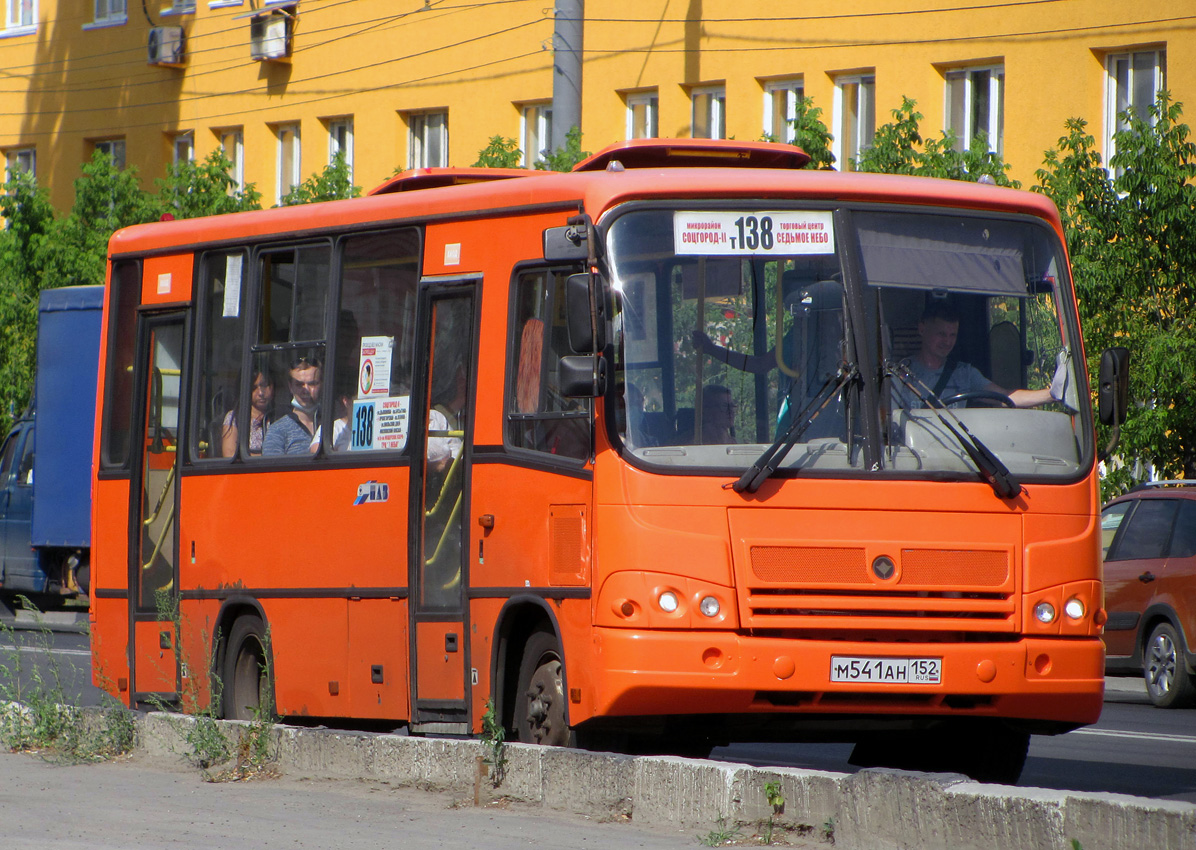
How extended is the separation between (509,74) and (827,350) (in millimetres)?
23766

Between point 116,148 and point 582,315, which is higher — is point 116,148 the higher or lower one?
the higher one

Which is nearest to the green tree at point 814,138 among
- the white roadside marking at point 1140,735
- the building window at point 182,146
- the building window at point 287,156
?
the white roadside marking at point 1140,735

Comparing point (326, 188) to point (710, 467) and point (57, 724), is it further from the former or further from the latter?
point (710, 467)

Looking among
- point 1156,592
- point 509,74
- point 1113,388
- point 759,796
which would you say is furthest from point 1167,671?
point 509,74

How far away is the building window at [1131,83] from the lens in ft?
80.4

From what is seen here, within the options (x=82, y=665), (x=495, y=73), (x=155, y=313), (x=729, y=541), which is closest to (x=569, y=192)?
(x=729, y=541)

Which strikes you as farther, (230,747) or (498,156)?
(498,156)

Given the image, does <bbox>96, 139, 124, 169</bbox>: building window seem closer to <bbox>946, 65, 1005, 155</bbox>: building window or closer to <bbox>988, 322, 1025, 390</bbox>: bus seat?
<bbox>946, 65, 1005, 155</bbox>: building window

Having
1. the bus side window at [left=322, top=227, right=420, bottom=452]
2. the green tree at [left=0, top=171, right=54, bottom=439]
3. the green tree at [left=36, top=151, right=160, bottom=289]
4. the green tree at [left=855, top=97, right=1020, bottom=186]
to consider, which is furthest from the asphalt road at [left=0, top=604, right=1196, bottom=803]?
the green tree at [left=36, top=151, right=160, bottom=289]

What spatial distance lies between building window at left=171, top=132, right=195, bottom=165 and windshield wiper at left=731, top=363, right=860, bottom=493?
31.2 metres

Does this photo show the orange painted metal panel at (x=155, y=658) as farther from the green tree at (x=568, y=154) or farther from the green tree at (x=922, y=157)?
the green tree at (x=568, y=154)

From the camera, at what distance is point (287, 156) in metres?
36.9

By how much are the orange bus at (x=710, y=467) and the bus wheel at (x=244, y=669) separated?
27.5 inches

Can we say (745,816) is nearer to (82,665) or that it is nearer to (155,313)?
(155,313)
